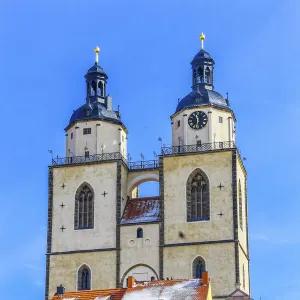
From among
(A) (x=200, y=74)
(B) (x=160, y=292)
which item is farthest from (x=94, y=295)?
(A) (x=200, y=74)

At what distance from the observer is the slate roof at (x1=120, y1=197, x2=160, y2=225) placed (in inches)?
3044

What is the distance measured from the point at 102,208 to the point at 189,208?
260 inches

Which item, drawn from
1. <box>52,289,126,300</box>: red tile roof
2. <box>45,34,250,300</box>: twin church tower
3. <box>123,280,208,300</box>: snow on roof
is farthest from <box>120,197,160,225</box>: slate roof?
<box>123,280,208,300</box>: snow on roof

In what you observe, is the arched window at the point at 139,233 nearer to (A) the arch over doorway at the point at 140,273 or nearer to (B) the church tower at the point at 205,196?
(B) the church tower at the point at 205,196

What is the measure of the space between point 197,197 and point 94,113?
438 inches

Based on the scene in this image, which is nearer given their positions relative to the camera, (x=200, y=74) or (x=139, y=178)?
(x=139, y=178)

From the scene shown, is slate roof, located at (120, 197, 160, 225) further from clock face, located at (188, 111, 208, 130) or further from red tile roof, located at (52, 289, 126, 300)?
red tile roof, located at (52, 289, 126, 300)

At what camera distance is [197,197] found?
7631cm

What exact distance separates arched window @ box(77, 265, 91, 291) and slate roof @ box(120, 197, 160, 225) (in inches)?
167

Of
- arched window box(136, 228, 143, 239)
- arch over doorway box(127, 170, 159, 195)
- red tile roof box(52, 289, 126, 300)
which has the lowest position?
red tile roof box(52, 289, 126, 300)

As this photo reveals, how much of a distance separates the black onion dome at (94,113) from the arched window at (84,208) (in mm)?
5606

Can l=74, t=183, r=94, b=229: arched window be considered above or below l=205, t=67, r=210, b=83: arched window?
below

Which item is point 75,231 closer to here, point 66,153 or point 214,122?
point 66,153

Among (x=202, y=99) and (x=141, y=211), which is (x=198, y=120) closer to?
(x=202, y=99)
